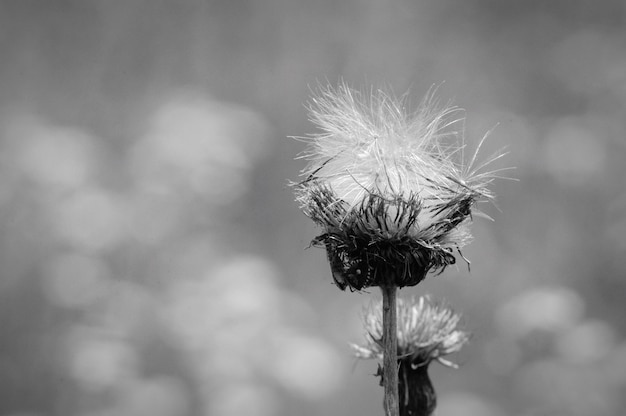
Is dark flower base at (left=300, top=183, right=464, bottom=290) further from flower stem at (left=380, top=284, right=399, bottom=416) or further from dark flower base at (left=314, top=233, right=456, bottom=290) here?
flower stem at (left=380, top=284, right=399, bottom=416)

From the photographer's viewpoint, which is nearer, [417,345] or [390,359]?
[390,359]

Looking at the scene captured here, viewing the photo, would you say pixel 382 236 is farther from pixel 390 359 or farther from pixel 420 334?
pixel 420 334

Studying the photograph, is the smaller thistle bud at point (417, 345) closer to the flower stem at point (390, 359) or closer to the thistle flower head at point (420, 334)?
the thistle flower head at point (420, 334)

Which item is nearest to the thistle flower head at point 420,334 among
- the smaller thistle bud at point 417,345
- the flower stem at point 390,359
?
the smaller thistle bud at point 417,345

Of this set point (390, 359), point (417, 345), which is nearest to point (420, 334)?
point (417, 345)

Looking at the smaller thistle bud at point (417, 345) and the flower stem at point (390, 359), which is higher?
the smaller thistle bud at point (417, 345)

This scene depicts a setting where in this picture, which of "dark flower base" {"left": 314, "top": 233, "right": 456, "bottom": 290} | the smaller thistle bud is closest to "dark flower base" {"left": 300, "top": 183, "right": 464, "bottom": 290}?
"dark flower base" {"left": 314, "top": 233, "right": 456, "bottom": 290}

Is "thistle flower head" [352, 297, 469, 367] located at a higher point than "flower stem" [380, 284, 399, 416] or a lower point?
higher

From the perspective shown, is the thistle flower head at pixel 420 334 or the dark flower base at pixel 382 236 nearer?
the dark flower base at pixel 382 236

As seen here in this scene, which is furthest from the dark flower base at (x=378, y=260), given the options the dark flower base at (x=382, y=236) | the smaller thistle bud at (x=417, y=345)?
the smaller thistle bud at (x=417, y=345)

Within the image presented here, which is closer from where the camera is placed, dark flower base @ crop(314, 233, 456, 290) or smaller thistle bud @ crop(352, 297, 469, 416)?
dark flower base @ crop(314, 233, 456, 290)
